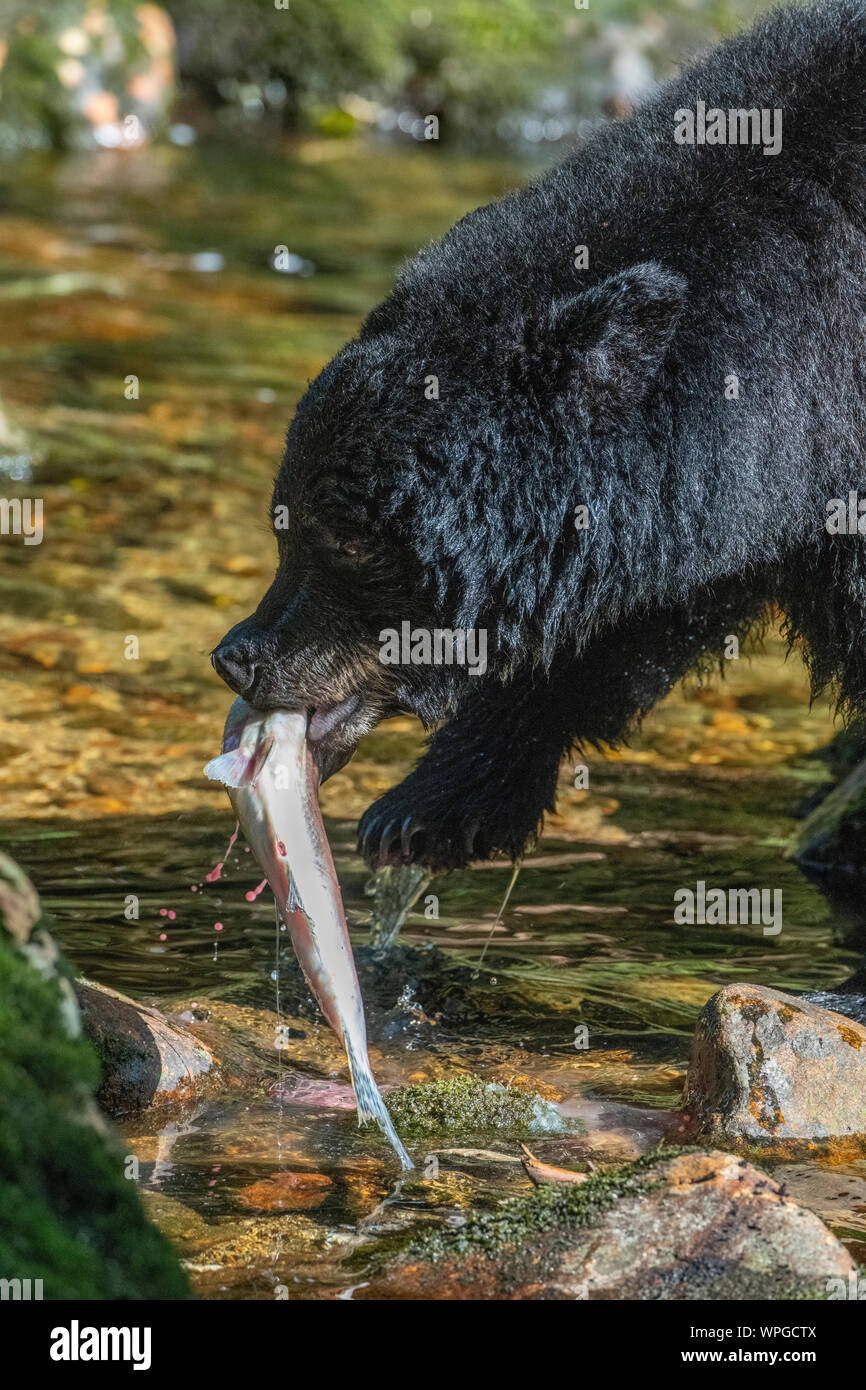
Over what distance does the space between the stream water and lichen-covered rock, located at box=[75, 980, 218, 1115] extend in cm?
8

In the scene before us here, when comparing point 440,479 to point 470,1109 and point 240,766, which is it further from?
point 470,1109

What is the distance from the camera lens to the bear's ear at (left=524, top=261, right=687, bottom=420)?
415 centimetres

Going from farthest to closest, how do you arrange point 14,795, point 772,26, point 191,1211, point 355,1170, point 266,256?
point 266,256 < point 14,795 < point 772,26 < point 355,1170 < point 191,1211

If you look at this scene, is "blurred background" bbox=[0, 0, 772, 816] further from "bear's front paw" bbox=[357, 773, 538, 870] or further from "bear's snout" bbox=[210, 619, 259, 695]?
"bear's snout" bbox=[210, 619, 259, 695]

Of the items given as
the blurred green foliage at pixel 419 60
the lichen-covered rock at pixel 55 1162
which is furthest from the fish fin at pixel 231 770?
the blurred green foliage at pixel 419 60

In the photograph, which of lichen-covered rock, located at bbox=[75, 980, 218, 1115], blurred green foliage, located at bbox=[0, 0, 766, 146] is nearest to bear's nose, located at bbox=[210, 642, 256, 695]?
lichen-covered rock, located at bbox=[75, 980, 218, 1115]

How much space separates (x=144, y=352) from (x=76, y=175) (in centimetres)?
725

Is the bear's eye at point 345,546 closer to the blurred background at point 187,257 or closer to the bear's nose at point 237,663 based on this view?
the bear's nose at point 237,663

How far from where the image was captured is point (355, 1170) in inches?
158

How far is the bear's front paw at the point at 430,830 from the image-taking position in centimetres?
551

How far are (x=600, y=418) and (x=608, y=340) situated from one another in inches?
7.6

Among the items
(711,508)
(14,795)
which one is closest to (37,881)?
(14,795)

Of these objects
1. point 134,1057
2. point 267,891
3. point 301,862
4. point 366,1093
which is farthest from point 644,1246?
point 267,891
